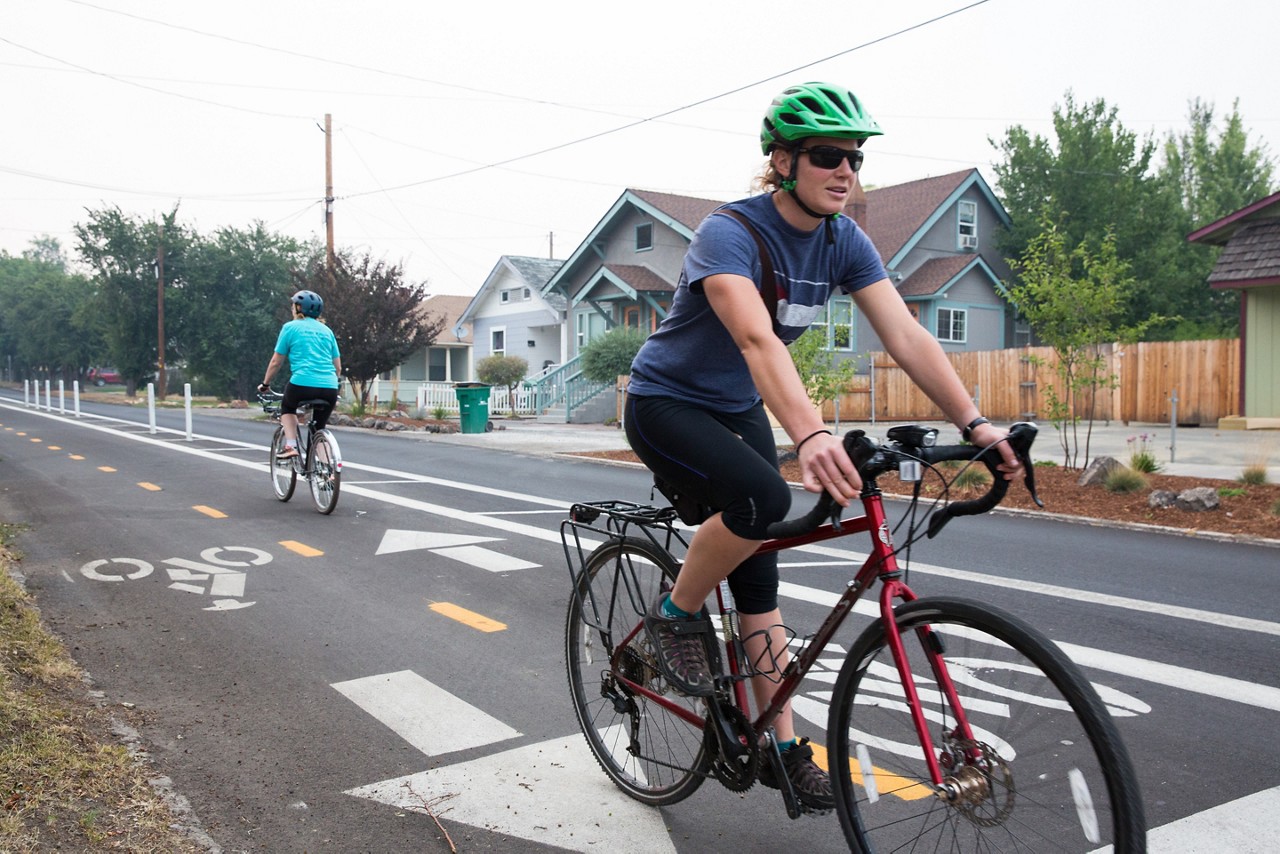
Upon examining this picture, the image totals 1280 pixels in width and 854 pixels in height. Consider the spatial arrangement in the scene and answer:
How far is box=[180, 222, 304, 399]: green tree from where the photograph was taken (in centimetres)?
5391

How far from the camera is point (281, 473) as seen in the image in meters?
10.7

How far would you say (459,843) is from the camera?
3092mm

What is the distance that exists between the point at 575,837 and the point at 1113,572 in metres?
5.46

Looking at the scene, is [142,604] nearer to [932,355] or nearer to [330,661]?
[330,661]

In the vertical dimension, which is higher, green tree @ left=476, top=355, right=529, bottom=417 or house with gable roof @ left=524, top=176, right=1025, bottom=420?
house with gable roof @ left=524, top=176, right=1025, bottom=420

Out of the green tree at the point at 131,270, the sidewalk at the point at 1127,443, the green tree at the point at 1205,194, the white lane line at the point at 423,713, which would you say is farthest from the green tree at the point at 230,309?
the white lane line at the point at 423,713

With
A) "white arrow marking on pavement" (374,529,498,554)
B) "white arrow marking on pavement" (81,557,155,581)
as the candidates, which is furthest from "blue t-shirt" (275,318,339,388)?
"white arrow marking on pavement" (81,557,155,581)

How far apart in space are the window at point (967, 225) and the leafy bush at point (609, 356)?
1330 cm

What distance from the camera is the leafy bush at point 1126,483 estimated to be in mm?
11156

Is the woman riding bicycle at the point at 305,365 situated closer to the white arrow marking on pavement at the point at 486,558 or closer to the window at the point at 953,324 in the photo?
the white arrow marking on pavement at the point at 486,558

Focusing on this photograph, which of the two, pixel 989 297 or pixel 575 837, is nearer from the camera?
pixel 575 837

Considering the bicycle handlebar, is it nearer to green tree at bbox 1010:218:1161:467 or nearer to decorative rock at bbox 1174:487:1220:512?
decorative rock at bbox 1174:487:1220:512

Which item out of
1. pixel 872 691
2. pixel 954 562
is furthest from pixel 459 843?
pixel 954 562

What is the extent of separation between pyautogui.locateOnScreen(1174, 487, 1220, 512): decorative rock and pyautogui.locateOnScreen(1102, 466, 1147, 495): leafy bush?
0.87 m
